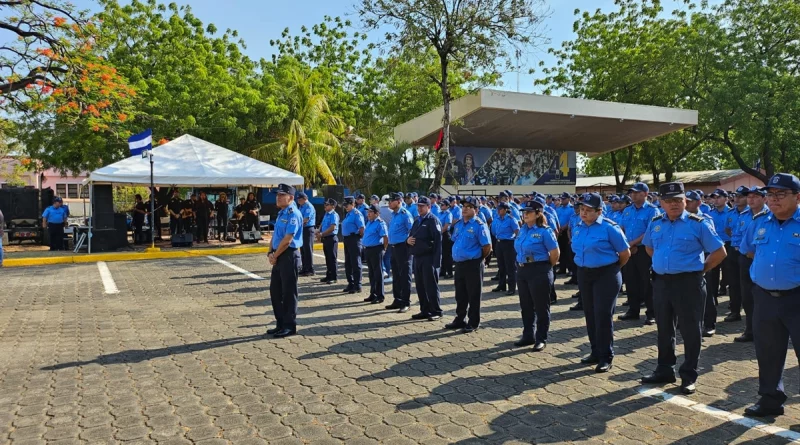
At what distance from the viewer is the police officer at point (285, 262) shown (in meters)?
7.09

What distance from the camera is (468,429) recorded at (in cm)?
434

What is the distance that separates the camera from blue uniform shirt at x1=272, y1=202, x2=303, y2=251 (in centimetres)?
707

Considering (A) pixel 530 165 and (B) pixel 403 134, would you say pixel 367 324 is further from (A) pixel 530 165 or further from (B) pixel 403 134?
(A) pixel 530 165

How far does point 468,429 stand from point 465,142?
30213 millimetres

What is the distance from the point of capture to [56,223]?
18.5 metres

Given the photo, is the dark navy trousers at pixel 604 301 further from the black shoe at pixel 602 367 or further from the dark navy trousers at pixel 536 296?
the dark navy trousers at pixel 536 296

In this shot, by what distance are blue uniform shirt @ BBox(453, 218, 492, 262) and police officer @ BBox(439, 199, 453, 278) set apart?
5.13 meters

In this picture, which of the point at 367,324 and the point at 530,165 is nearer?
the point at 367,324

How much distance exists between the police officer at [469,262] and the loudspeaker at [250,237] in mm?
13806

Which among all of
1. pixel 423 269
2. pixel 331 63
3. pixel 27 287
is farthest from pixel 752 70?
pixel 27 287

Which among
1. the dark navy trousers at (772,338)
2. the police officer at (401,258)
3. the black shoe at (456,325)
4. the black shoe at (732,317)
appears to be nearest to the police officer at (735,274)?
the black shoe at (732,317)

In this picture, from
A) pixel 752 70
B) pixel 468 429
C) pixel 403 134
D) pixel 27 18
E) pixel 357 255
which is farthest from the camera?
pixel 403 134

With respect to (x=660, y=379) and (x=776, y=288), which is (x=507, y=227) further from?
(x=776, y=288)

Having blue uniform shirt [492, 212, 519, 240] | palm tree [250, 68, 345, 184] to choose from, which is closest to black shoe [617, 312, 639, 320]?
blue uniform shirt [492, 212, 519, 240]
